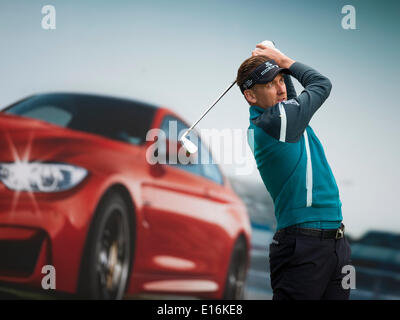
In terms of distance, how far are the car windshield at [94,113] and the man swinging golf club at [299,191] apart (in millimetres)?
1175

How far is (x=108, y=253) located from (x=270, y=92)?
1.27 meters

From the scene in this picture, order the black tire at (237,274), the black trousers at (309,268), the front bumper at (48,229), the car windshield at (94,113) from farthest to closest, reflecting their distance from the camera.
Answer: the black tire at (237,274) < the car windshield at (94,113) < the front bumper at (48,229) < the black trousers at (309,268)

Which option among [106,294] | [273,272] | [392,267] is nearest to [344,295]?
[273,272]

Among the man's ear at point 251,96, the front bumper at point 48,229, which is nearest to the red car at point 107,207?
the front bumper at point 48,229

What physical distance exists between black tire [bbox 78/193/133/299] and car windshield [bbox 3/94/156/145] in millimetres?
401

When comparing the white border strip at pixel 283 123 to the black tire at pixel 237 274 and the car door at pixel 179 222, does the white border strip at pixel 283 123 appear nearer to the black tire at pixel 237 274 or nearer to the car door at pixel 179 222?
the car door at pixel 179 222

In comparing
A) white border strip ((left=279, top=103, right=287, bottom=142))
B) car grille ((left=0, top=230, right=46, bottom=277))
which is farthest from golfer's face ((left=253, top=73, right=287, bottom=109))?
car grille ((left=0, top=230, right=46, bottom=277))

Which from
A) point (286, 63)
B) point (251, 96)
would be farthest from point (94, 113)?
point (286, 63)

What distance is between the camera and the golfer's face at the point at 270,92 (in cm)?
175

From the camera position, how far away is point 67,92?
3.03 m

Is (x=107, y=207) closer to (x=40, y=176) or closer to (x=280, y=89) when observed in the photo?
(x=40, y=176)

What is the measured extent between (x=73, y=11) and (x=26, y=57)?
40 centimetres
